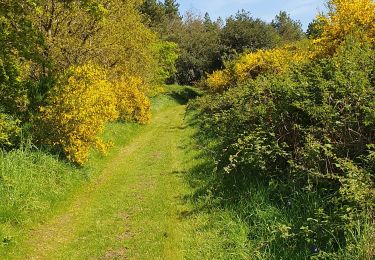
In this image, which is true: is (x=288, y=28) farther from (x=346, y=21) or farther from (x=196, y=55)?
(x=346, y=21)

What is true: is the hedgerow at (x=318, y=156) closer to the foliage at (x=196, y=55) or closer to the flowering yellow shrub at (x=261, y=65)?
the flowering yellow shrub at (x=261, y=65)

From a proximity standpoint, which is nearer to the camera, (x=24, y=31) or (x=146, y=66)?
(x=24, y=31)

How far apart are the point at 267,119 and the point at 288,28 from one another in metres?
84.1

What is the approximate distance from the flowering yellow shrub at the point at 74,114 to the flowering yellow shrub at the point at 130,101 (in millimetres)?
9483

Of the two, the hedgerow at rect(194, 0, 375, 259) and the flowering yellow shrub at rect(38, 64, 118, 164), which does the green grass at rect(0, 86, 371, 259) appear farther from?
the flowering yellow shrub at rect(38, 64, 118, 164)

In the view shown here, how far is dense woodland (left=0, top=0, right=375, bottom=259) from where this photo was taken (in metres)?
6.40

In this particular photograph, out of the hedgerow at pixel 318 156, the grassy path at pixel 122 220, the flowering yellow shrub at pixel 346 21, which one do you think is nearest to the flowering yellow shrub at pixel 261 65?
the flowering yellow shrub at pixel 346 21

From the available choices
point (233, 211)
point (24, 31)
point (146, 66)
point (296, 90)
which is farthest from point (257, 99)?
point (146, 66)

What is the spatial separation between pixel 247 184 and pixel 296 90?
2455 millimetres

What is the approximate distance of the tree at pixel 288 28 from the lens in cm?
8382

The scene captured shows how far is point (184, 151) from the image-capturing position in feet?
55.3

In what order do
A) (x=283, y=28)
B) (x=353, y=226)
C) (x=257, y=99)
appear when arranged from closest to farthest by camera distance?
(x=353, y=226) < (x=257, y=99) < (x=283, y=28)

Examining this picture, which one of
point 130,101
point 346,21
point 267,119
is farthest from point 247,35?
point 267,119

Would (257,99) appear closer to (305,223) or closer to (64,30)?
(305,223)
